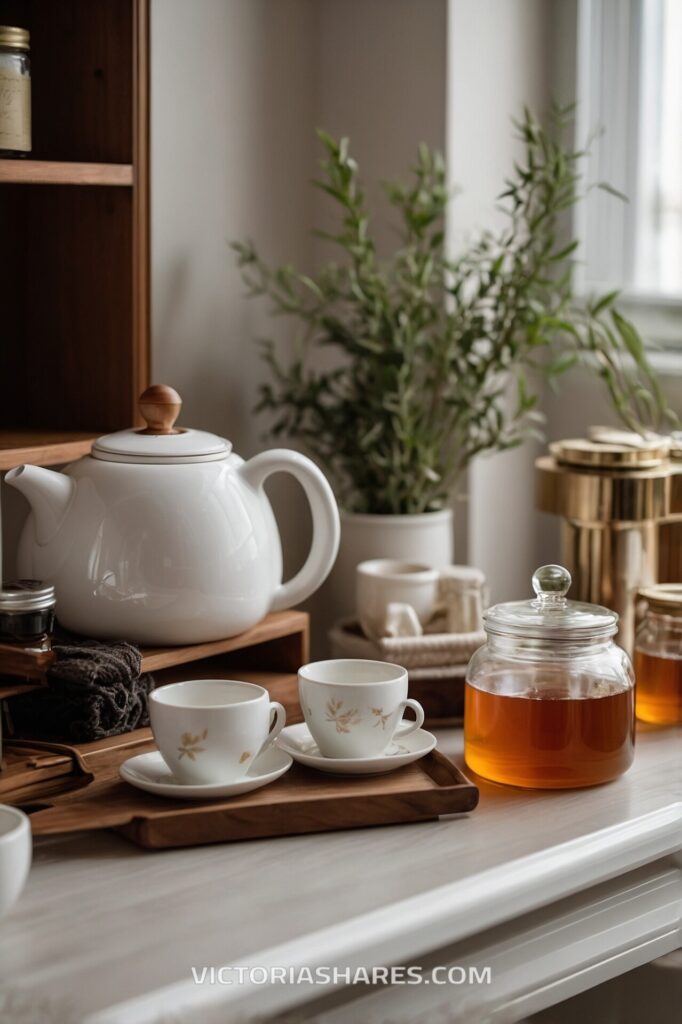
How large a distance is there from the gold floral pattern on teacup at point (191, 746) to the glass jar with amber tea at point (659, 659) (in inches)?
18.9

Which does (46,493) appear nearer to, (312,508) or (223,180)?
(312,508)

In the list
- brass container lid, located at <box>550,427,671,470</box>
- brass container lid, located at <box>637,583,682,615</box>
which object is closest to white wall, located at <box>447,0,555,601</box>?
brass container lid, located at <box>550,427,671,470</box>

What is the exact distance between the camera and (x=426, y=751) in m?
1.02

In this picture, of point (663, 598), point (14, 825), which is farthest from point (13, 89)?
point (663, 598)

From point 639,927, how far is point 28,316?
→ 32.0 inches

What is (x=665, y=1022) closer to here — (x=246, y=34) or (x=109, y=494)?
(x=109, y=494)

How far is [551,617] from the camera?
3.47ft

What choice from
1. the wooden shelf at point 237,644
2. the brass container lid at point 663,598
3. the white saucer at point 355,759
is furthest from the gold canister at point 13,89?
the brass container lid at point 663,598

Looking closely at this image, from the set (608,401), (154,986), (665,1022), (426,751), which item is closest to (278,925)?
(154,986)

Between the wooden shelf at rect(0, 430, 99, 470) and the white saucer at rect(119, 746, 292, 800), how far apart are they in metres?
0.28

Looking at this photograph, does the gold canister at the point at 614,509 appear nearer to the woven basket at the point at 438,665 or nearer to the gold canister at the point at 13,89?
the woven basket at the point at 438,665

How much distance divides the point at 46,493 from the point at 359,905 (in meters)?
0.47

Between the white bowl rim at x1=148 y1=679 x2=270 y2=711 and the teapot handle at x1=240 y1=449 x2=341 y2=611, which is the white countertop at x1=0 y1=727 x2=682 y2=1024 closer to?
the white bowl rim at x1=148 y1=679 x2=270 y2=711

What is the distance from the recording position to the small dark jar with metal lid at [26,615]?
1.02 metres
